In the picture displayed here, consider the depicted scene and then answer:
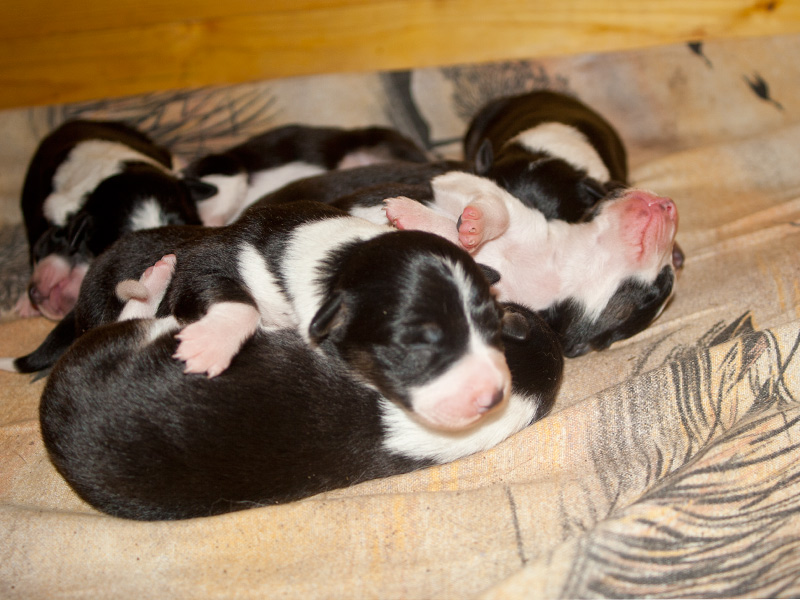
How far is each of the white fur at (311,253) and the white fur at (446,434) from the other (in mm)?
429

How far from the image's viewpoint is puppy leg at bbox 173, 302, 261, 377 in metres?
2.26

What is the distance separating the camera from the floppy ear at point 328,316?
7.45 ft

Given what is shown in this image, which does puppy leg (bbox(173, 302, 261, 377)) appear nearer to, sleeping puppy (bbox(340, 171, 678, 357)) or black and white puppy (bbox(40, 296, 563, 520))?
black and white puppy (bbox(40, 296, 563, 520))

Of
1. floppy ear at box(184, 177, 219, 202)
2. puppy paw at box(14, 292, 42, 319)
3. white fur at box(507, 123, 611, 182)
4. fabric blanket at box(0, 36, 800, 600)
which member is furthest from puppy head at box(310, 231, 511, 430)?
puppy paw at box(14, 292, 42, 319)

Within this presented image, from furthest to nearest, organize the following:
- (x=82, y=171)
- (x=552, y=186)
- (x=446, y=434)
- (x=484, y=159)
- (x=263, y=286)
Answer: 1. (x=82, y=171)
2. (x=484, y=159)
3. (x=552, y=186)
4. (x=263, y=286)
5. (x=446, y=434)

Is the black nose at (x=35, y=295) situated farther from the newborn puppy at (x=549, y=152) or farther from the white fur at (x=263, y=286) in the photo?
the newborn puppy at (x=549, y=152)

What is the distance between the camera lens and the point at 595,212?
2.98 meters

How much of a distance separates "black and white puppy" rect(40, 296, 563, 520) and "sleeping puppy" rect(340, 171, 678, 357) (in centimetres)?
50

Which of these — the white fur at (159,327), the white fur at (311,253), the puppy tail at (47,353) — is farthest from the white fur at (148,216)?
the white fur at (311,253)

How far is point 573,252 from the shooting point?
9.61 ft

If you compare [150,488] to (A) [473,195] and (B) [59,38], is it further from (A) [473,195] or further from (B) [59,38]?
(B) [59,38]

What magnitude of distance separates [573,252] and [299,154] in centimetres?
199

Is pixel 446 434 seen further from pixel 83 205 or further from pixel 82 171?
pixel 82 171

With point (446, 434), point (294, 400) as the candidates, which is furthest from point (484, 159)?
point (294, 400)
